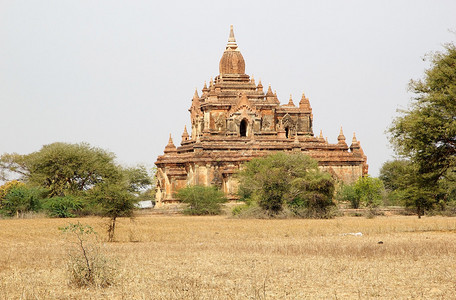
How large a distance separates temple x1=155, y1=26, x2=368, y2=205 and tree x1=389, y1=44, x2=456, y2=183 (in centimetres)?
2144

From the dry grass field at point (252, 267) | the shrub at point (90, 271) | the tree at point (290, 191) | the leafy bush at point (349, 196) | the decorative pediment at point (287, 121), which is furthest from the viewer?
the decorative pediment at point (287, 121)

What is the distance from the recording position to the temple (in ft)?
144

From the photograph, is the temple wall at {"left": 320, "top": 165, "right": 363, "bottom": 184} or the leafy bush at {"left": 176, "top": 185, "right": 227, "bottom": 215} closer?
the leafy bush at {"left": 176, "top": 185, "right": 227, "bottom": 215}

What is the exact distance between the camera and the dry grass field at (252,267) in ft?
35.0

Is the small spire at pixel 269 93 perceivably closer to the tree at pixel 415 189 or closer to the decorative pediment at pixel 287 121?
the decorative pediment at pixel 287 121

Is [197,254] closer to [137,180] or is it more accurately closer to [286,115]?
[286,115]

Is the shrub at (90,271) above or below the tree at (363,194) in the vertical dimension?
below

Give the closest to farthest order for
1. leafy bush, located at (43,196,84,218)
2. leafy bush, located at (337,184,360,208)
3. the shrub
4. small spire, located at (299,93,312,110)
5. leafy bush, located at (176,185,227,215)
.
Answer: the shrub → leafy bush, located at (43,196,84,218) → leafy bush, located at (176,185,227,215) → leafy bush, located at (337,184,360,208) → small spire, located at (299,93,312,110)

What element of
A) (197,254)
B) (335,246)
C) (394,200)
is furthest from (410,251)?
(394,200)

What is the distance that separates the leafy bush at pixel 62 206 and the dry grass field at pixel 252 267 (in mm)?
14915

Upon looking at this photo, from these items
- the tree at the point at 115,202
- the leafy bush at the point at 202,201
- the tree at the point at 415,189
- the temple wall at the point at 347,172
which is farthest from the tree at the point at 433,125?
the temple wall at the point at 347,172

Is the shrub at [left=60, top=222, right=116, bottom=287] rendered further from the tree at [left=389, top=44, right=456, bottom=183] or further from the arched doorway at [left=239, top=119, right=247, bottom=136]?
the arched doorway at [left=239, top=119, right=247, bottom=136]

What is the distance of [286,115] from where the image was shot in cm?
4969

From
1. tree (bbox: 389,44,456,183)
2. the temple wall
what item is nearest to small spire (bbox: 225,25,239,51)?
the temple wall
